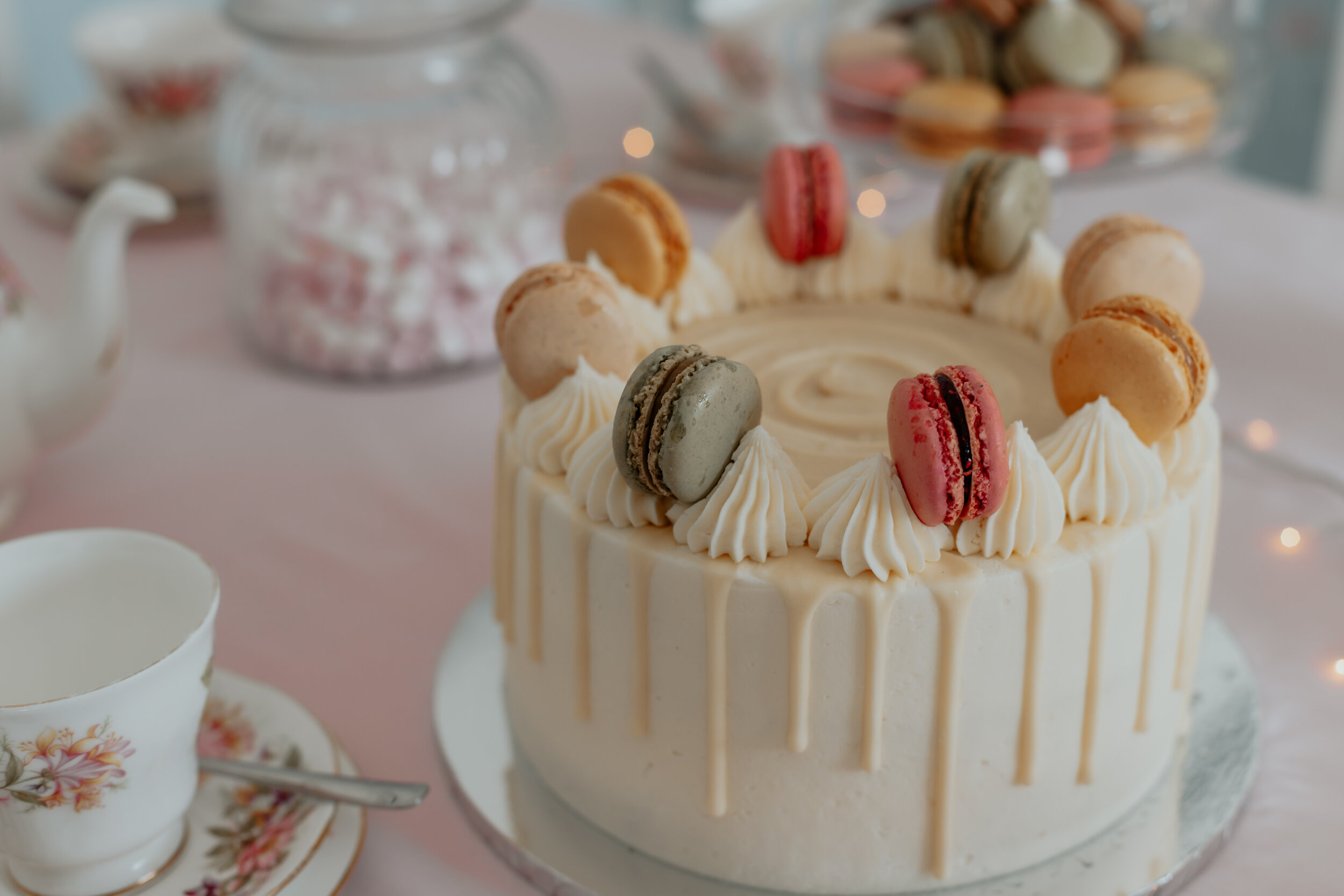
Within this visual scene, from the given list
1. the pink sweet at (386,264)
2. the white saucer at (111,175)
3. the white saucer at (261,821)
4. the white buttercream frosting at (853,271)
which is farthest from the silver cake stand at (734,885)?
the white saucer at (111,175)

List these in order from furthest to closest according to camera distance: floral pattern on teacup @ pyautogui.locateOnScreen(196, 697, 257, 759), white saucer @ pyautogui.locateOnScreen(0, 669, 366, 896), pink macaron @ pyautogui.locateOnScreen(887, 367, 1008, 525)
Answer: floral pattern on teacup @ pyautogui.locateOnScreen(196, 697, 257, 759) < white saucer @ pyautogui.locateOnScreen(0, 669, 366, 896) < pink macaron @ pyautogui.locateOnScreen(887, 367, 1008, 525)

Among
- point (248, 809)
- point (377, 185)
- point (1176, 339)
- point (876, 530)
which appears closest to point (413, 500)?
point (377, 185)

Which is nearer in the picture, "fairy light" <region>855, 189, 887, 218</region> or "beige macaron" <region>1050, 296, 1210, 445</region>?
"beige macaron" <region>1050, 296, 1210, 445</region>

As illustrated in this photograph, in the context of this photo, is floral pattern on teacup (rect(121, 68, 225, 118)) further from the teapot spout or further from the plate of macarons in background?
the plate of macarons in background

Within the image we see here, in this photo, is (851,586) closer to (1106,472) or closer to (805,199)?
(1106,472)

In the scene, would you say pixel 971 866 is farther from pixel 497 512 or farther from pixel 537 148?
pixel 537 148

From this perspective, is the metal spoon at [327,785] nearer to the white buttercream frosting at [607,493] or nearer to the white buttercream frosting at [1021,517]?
the white buttercream frosting at [607,493]

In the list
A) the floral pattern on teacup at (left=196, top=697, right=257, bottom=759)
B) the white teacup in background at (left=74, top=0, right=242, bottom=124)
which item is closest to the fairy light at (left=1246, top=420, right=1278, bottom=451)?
the floral pattern on teacup at (left=196, top=697, right=257, bottom=759)
